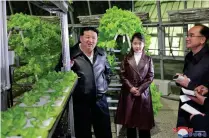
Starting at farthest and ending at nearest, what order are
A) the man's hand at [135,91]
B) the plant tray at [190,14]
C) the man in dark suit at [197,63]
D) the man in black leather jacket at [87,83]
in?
the plant tray at [190,14]
the man's hand at [135,91]
the man in black leather jacket at [87,83]
the man in dark suit at [197,63]

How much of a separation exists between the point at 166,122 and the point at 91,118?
1.74 m

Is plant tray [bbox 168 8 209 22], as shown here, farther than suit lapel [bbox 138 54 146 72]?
Yes

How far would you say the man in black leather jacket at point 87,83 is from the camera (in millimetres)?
2666

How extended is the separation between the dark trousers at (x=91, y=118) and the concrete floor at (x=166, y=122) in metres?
0.61

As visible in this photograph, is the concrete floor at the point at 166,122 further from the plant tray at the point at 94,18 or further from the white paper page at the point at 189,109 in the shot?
the plant tray at the point at 94,18

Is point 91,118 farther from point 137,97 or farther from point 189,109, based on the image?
point 189,109

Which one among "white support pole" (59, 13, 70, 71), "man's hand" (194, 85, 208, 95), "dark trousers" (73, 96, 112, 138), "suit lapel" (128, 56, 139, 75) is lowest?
"dark trousers" (73, 96, 112, 138)

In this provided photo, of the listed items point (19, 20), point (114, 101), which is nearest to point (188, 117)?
point (114, 101)

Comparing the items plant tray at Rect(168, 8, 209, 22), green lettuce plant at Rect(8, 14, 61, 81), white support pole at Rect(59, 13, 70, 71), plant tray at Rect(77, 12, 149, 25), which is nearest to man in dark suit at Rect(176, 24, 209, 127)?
white support pole at Rect(59, 13, 70, 71)

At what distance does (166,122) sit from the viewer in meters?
4.11

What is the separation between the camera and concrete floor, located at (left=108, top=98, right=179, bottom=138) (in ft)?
11.6

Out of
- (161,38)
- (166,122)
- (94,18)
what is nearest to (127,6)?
(161,38)

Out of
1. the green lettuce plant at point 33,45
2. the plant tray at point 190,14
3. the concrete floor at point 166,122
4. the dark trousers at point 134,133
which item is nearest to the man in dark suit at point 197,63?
the dark trousers at point 134,133

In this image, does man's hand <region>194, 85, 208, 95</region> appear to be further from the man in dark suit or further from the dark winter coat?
the dark winter coat
